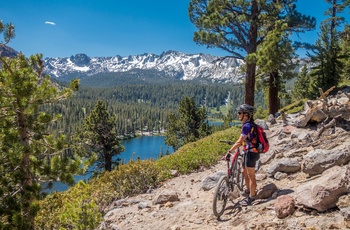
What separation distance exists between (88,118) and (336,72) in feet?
83.6

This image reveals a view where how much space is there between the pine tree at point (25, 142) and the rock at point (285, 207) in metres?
5.47

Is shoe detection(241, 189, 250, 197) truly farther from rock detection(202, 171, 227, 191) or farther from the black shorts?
rock detection(202, 171, 227, 191)

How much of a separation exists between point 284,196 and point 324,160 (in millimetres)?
1962

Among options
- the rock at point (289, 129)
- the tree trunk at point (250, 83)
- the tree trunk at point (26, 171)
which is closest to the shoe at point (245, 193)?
the tree trunk at point (26, 171)

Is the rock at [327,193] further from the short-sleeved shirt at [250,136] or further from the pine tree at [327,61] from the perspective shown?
the pine tree at [327,61]

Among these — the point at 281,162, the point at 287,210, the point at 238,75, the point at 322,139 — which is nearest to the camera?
→ the point at 287,210

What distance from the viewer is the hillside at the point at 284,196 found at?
17.9 feet

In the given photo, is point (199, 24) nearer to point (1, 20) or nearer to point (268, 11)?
point (268, 11)

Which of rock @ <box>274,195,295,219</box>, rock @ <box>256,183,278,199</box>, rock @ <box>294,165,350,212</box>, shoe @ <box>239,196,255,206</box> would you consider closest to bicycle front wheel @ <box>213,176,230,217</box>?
shoe @ <box>239,196,255,206</box>

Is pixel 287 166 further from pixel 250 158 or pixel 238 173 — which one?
pixel 250 158

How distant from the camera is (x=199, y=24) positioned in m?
19.5

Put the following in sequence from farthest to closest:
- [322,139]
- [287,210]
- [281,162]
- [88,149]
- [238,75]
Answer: [88,149] → [238,75] → [322,139] → [281,162] → [287,210]

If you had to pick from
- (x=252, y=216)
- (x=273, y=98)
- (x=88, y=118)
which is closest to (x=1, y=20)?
(x=252, y=216)

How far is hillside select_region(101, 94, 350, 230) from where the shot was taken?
546 centimetres
